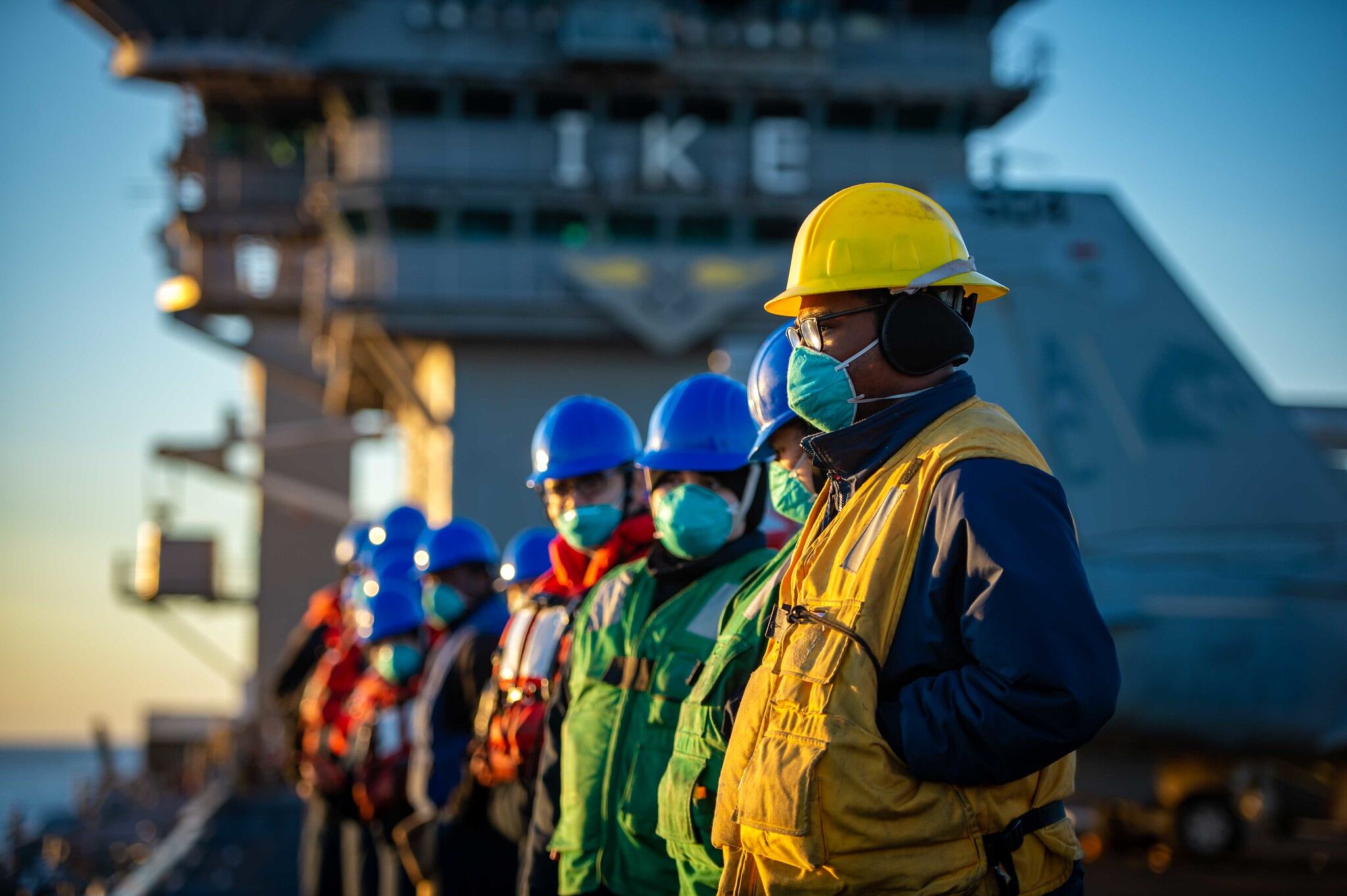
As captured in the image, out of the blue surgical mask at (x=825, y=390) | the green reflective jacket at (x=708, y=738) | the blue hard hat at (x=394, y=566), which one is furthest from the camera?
the blue hard hat at (x=394, y=566)

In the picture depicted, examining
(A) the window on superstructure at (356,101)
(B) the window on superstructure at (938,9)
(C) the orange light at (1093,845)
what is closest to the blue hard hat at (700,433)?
(C) the orange light at (1093,845)

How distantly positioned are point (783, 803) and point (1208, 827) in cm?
1191

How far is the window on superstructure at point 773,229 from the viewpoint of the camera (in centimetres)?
2620

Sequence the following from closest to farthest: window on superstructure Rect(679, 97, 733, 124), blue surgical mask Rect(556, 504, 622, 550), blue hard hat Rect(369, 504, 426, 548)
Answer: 1. blue surgical mask Rect(556, 504, 622, 550)
2. blue hard hat Rect(369, 504, 426, 548)
3. window on superstructure Rect(679, 97, 733, 124)

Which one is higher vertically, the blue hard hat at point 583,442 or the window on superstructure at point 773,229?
the window on superstructure at point 773,229

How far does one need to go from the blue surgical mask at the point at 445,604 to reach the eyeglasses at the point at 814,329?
488cm

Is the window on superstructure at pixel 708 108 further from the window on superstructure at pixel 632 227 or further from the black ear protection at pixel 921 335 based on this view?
the black ear protection at pixel 921 335

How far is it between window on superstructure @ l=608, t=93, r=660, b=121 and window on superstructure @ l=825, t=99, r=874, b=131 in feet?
10.6

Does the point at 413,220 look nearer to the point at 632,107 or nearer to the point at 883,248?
the point at 632,107

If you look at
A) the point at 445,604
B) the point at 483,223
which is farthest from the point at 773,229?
the point at 445,604

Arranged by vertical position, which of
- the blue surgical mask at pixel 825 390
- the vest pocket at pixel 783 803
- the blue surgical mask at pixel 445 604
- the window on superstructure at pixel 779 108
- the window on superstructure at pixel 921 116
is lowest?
the vest pocket at pixel 783 803

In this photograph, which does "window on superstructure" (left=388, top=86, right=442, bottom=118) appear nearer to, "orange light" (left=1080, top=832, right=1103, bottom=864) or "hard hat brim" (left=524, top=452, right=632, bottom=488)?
"orange light" (left=1080, top=832, right=1103, bottom=864)

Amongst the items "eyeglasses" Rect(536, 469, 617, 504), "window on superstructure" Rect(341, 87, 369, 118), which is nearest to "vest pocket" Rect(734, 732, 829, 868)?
"eyeglasses" Rect(536, 469, 617, 504)

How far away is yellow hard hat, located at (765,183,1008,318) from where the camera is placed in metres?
2.99
